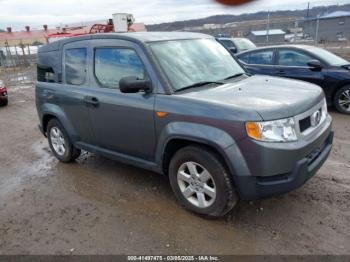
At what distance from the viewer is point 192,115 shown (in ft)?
10.6

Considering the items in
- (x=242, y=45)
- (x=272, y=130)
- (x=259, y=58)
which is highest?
(x=272, y=130)

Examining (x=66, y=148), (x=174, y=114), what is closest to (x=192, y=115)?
(x=174, y=114)

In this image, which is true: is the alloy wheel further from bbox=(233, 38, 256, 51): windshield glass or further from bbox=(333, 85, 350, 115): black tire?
bbox=(233, 38, 256, 51): windshield glass

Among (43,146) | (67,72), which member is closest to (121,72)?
(67,72)

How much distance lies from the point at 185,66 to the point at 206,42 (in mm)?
852

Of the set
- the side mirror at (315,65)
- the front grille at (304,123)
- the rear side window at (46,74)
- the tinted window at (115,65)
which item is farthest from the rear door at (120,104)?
the side mirror at (315,65)

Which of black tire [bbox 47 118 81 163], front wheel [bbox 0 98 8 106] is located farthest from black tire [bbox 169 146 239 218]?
front wheel [bbox 0 98 8 106]

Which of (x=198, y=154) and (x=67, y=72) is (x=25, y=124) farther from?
(x=198, y=154)

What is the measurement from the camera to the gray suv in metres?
2.97

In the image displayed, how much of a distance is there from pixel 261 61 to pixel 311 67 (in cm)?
130

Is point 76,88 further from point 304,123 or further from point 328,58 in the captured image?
point 328,58

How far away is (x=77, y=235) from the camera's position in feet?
11.1

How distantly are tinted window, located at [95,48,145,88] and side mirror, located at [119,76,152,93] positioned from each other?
203 mm

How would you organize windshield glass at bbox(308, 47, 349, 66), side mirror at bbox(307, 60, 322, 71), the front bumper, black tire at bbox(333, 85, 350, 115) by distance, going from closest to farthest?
1. the front bumper
2. black tire at bbox(333, 85, 350, 115)
3. side mirror at bbox(307, 60, 322, 71)
4. windshield glass at bbox(308, 47, 349, 66)
